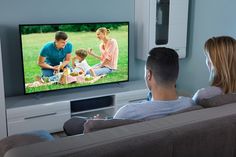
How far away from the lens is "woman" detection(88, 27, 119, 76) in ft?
12.4

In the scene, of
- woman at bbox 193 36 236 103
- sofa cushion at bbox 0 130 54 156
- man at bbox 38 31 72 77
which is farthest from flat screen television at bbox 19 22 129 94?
sofa cushion at bbox 0 130 54 156

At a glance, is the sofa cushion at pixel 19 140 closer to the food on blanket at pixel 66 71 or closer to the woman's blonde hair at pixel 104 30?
the food on blanket at pixel 66 71

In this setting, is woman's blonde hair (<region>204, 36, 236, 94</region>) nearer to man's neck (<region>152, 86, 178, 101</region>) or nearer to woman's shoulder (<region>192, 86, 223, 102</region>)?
woman's shoulder (<region>192, 86, 223, 102</region>)

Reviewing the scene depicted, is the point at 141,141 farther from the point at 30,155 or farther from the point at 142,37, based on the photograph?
the point at 142,37

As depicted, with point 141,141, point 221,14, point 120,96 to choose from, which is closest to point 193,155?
point 141,141

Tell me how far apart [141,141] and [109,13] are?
117 inches

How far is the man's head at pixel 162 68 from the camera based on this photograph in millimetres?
1799

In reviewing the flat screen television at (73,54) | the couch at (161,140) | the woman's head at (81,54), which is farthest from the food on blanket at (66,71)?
the couch at (161,140)

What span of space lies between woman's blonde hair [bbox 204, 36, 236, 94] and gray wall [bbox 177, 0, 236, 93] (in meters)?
1.78

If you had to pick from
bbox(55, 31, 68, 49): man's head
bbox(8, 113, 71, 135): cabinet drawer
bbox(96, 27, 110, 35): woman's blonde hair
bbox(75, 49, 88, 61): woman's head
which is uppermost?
bbox(96, 27, 110, 35): woman's blonde hair

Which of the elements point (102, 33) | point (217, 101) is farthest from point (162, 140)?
point (102, 33)

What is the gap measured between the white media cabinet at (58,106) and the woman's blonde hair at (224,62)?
183 centimetres

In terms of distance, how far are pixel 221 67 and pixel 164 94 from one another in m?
0.54

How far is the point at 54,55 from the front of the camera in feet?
11.4
